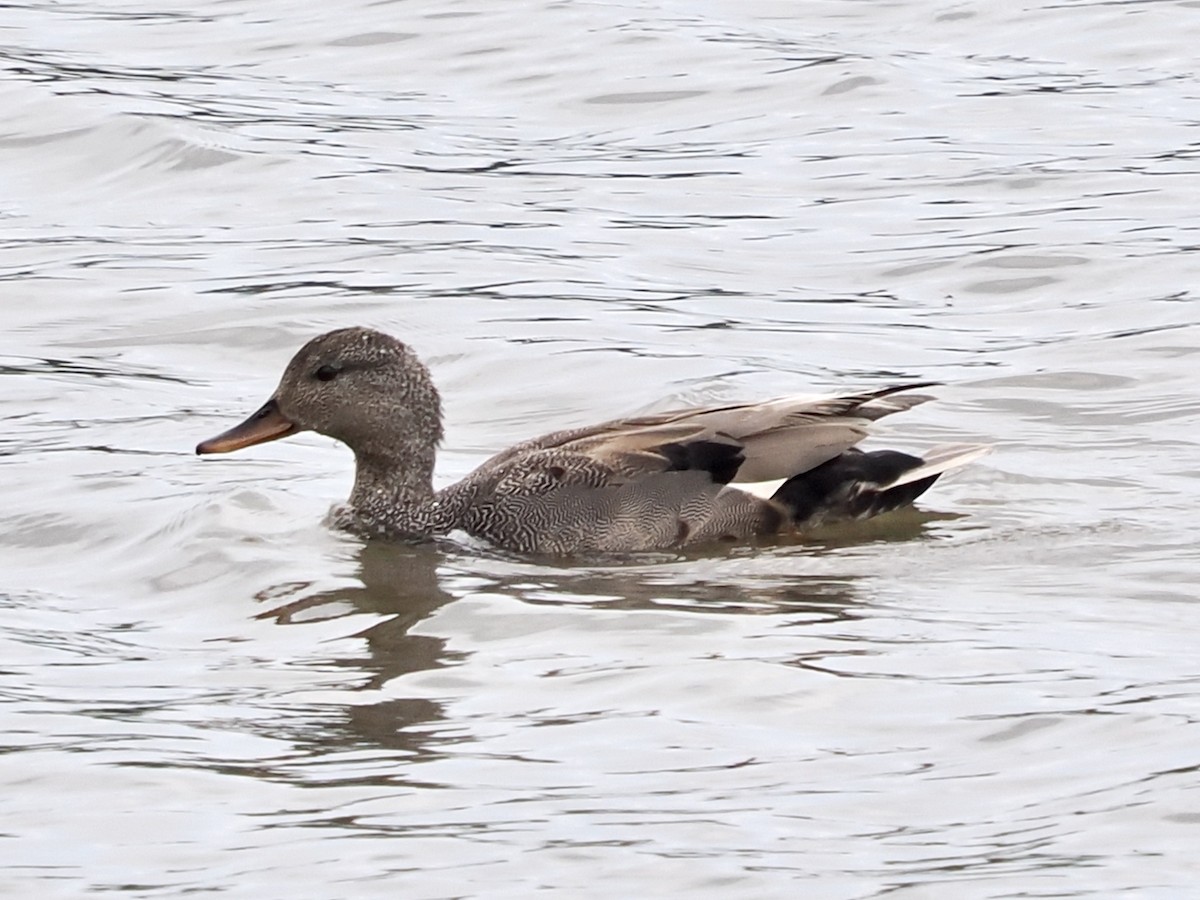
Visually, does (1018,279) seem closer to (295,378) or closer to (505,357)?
(505,357)

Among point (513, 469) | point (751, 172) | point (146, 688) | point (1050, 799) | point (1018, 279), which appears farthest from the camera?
point (751, 172)

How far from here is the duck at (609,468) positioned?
1005cm

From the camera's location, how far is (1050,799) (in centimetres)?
681

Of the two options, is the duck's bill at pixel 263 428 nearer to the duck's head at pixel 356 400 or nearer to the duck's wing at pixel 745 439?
the duck's head at pixel 356 400

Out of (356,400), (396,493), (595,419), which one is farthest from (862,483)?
(595,419)

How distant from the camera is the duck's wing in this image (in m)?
10.1

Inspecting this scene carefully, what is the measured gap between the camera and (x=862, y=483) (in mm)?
10328

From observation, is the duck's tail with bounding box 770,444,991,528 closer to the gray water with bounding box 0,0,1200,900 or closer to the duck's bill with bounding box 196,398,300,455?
the gray water with bounding box 0,0,1200,900

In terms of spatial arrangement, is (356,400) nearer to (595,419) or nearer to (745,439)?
(745,439)

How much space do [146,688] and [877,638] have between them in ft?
7.60

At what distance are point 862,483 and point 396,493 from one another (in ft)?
6.06

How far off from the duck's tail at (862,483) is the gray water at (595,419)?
0.42 feet

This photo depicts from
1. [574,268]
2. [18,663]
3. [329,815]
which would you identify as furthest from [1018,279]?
[329,815]

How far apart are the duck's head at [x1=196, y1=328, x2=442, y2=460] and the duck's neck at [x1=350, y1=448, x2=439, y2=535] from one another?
0.04m
